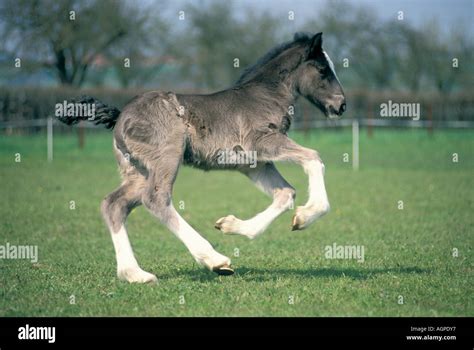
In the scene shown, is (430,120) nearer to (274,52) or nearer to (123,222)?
(274,52)

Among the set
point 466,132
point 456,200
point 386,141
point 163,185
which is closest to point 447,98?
point 466,132

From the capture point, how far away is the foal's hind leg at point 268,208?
8070 mm

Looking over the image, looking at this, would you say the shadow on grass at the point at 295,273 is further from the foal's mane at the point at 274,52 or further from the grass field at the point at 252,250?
the foal's mane at the point at 274,52

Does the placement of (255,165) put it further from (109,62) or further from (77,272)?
(109,62)

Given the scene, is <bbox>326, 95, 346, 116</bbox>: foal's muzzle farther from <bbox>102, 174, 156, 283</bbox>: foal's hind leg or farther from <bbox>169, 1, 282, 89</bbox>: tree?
<bbox>169, 1, 282, 89</bbox>: tree

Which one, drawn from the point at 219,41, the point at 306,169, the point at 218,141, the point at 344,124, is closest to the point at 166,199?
the point at 218,141

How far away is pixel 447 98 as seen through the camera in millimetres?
38969

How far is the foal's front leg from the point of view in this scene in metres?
7.89

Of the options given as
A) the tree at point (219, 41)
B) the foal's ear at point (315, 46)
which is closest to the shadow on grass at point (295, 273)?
the foal's ear at point (315, 46)
